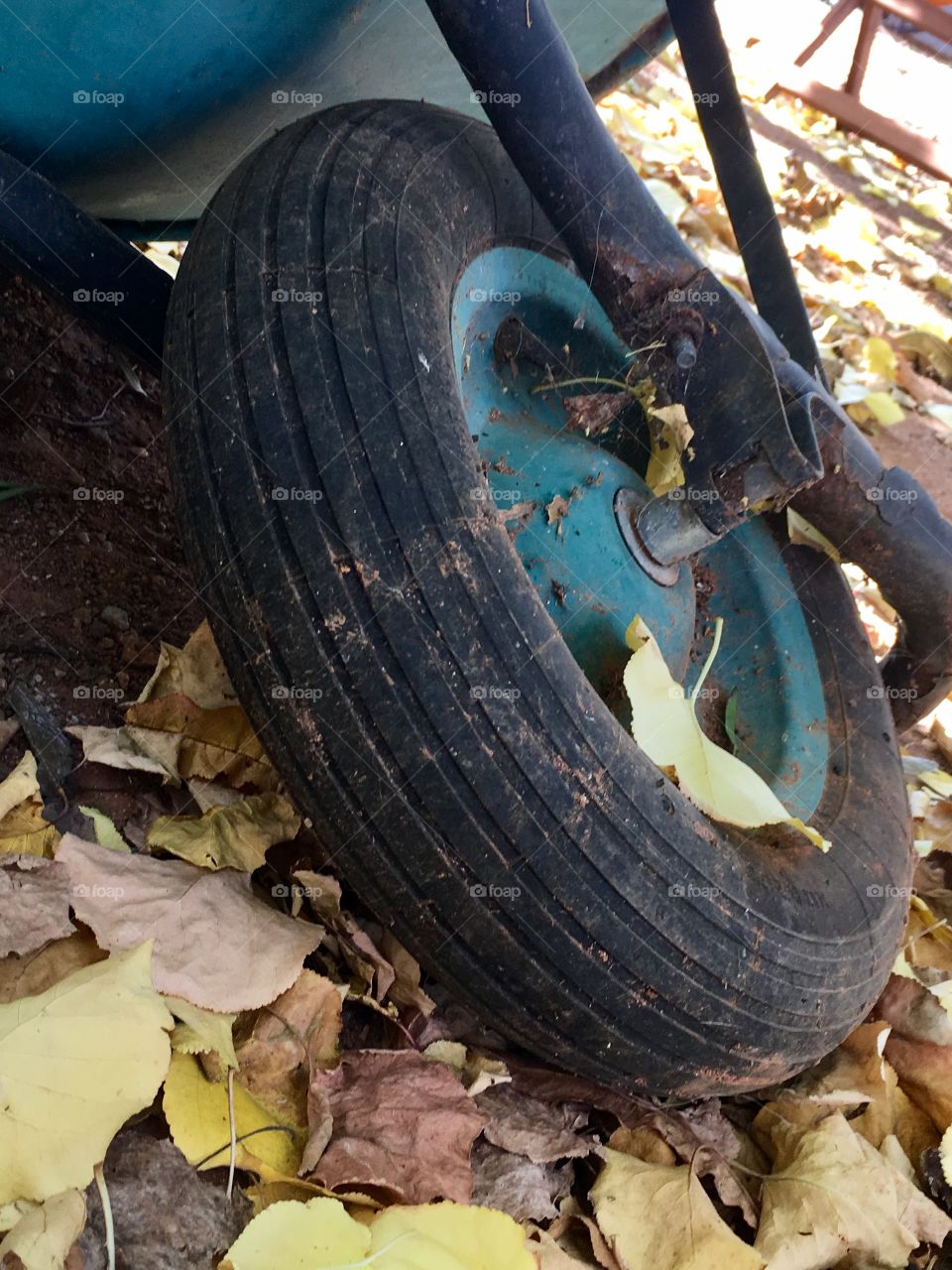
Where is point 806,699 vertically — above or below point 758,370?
below

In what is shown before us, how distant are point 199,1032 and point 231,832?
0.91 feet

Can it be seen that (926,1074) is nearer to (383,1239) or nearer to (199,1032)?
(383,1239)

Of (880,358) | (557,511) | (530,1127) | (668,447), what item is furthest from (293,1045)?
(880,358)

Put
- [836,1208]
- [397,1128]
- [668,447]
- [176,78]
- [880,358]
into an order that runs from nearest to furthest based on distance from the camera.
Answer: [397,1128], [836,1208], [176,78], [668,447], [880,358]

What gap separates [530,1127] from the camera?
1.33m

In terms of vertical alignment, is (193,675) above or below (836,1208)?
above

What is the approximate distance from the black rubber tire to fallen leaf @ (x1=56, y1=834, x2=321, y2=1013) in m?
0.13

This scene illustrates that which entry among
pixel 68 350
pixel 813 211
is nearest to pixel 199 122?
pixel 68 350

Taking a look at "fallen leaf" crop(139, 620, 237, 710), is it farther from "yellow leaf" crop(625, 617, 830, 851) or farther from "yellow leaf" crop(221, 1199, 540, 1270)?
"yellow leaf" crop(221, 1199, 540, 1270)

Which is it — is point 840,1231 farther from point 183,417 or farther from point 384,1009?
point 183,417

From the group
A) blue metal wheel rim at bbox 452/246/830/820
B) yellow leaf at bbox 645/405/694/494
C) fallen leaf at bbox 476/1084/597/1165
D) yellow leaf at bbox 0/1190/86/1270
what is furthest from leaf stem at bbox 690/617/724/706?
yellow leaf at bbox 0/1190/86/1270

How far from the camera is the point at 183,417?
122cm

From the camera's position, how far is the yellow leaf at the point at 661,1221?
1240 millimetres

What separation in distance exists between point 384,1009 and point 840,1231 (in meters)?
0.65
